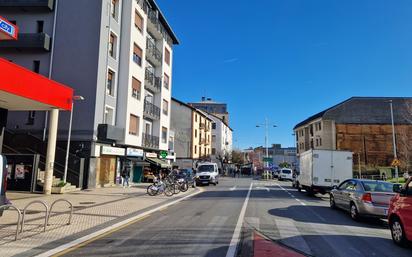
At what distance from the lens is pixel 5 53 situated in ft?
92.0

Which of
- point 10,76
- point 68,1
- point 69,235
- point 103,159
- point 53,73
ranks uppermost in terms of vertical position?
point 68,1

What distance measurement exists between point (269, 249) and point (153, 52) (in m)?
32.7

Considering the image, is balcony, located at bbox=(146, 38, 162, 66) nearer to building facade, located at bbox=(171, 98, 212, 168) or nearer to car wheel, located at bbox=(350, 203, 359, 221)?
car wheel, located at bbox=(350, 203, 359, 221)

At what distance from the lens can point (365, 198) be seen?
12188mm

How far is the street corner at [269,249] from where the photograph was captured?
7.35 m

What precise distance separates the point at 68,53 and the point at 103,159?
828 cm

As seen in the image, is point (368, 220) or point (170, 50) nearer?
point (368, 220)

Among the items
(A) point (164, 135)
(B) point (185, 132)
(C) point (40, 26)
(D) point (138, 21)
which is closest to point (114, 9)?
(D) point (138, 21)

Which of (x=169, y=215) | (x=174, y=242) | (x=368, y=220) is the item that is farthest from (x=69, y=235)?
(x=368, y=220)

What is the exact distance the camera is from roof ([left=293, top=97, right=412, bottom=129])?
225 feet

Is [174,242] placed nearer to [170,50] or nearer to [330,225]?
[330,225]

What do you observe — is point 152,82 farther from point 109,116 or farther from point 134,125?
point 109,116

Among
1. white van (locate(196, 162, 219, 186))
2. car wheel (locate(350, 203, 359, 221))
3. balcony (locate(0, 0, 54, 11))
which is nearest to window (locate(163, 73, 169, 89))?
white van (locate(196, 162, 219, 186))

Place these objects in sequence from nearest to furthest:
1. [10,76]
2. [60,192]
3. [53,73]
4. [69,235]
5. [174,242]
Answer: [174,242] → [69,235] → [10,76] → [60,192] → [53,73]
